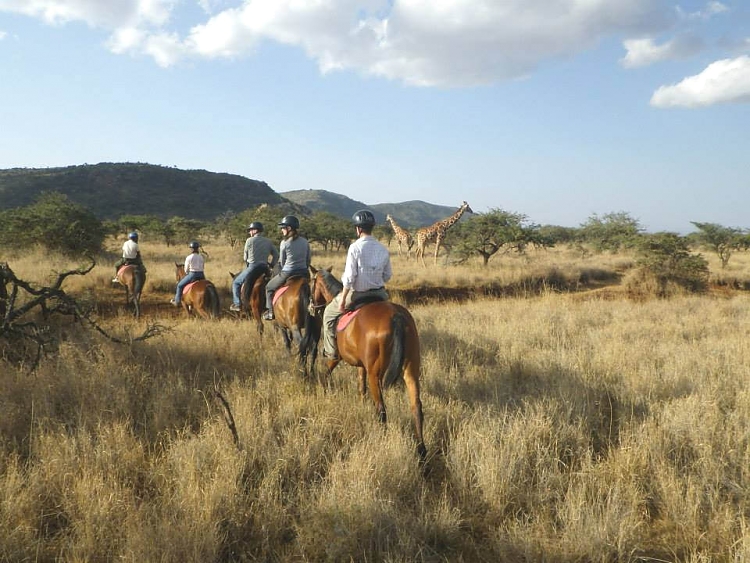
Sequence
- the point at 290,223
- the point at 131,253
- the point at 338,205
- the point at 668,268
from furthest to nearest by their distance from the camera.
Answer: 1. the point at 338,205
2. the point at 668,268
3. the point at 131,253
4. the point at 290,223

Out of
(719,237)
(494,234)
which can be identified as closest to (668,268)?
(494,234)

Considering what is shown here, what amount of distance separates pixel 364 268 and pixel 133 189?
85.6 metres

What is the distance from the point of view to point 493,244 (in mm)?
22844

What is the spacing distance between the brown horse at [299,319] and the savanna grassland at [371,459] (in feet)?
1.22

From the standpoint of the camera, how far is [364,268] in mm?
5086

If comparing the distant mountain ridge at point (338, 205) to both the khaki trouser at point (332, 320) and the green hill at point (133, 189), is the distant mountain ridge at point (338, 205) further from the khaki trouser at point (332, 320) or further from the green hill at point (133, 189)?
the khaki trouser at point (332, 320)

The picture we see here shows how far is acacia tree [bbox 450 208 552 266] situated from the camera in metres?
22.5

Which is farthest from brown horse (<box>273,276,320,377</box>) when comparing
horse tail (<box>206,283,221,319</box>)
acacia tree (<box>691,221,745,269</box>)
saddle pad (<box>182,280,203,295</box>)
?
acacia tree (<box>691,221,745,269</box>)

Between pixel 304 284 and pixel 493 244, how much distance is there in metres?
17.3

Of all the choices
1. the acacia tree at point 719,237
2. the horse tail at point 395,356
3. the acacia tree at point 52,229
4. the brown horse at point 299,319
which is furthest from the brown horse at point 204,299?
the acacia tree at point 719,237

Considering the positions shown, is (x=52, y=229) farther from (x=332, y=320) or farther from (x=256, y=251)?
(x=332, y=320)

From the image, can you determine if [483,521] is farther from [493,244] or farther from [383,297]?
[493,244]

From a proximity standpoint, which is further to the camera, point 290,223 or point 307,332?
point 290,223

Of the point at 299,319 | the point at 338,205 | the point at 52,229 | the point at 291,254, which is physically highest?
the point at 338,205
